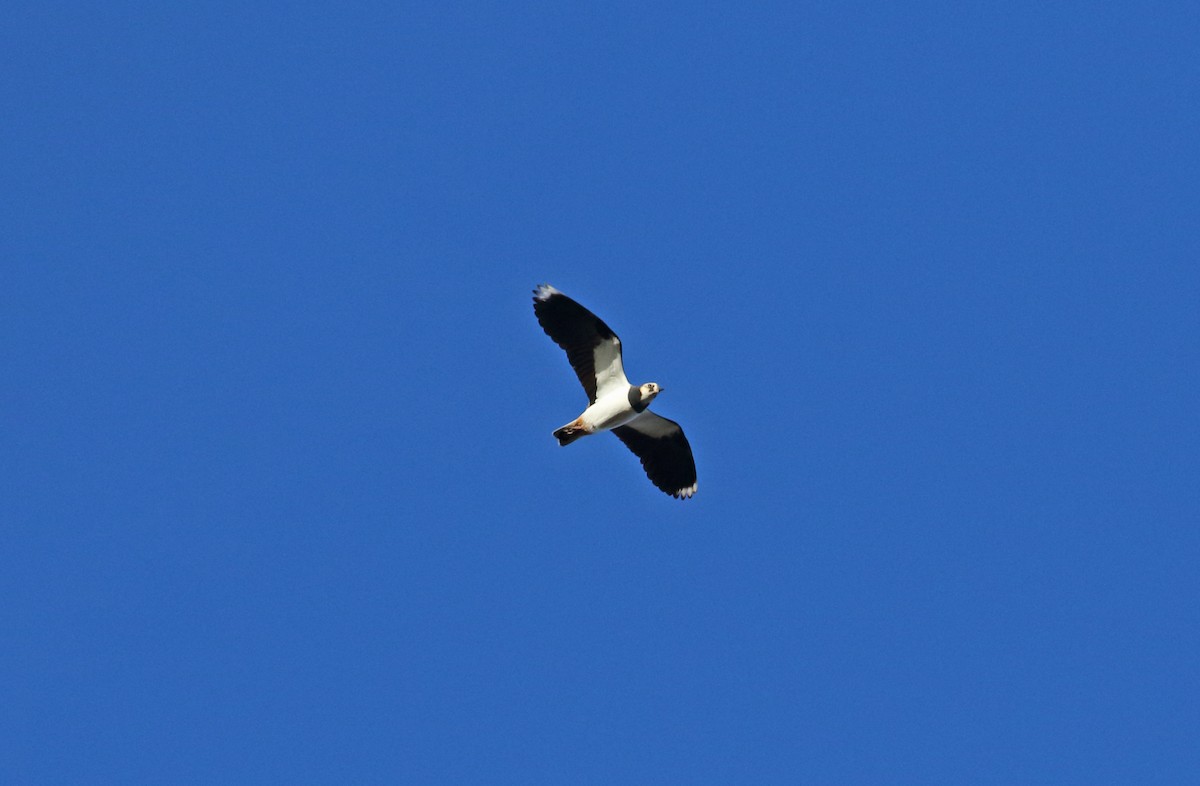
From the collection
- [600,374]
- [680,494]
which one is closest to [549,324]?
[600,374]

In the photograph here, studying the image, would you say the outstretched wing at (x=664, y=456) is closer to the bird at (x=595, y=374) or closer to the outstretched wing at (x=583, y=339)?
the bird at (x=595, y=374)

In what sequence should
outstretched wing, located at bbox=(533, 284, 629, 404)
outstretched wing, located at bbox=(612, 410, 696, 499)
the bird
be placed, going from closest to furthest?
1. the bird
2. outstretched wing, located at bbox=(533, 284, 629, 404)
3. outstretched wing, located at bbox=(612, 410, 696, 499)

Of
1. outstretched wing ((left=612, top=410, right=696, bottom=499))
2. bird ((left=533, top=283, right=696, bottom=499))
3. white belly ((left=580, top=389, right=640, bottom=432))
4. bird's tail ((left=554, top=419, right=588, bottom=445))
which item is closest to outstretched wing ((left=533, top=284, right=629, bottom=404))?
bird ((left=533, top=283, right=696, bottom=499))

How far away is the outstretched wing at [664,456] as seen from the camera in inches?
1642

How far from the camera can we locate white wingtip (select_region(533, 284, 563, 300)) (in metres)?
39.7

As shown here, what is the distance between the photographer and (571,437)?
129ft

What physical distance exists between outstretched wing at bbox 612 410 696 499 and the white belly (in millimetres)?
1878

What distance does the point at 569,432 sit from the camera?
128 ft

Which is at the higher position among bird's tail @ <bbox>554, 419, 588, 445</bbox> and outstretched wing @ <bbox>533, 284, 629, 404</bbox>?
outstretched wing @ <bbox>533, 284, 629, 404</bbox>

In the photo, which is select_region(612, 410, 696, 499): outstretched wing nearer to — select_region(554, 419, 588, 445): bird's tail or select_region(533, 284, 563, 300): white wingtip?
select_region(554, 419, 588, 445): bird's tail

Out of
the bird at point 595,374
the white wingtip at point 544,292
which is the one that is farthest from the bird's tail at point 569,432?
the white wingtip at point 544,292

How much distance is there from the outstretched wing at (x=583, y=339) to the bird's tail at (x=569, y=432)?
1.17m

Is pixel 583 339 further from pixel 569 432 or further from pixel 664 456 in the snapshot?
pixel 664 456

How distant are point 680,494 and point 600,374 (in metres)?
3.66
